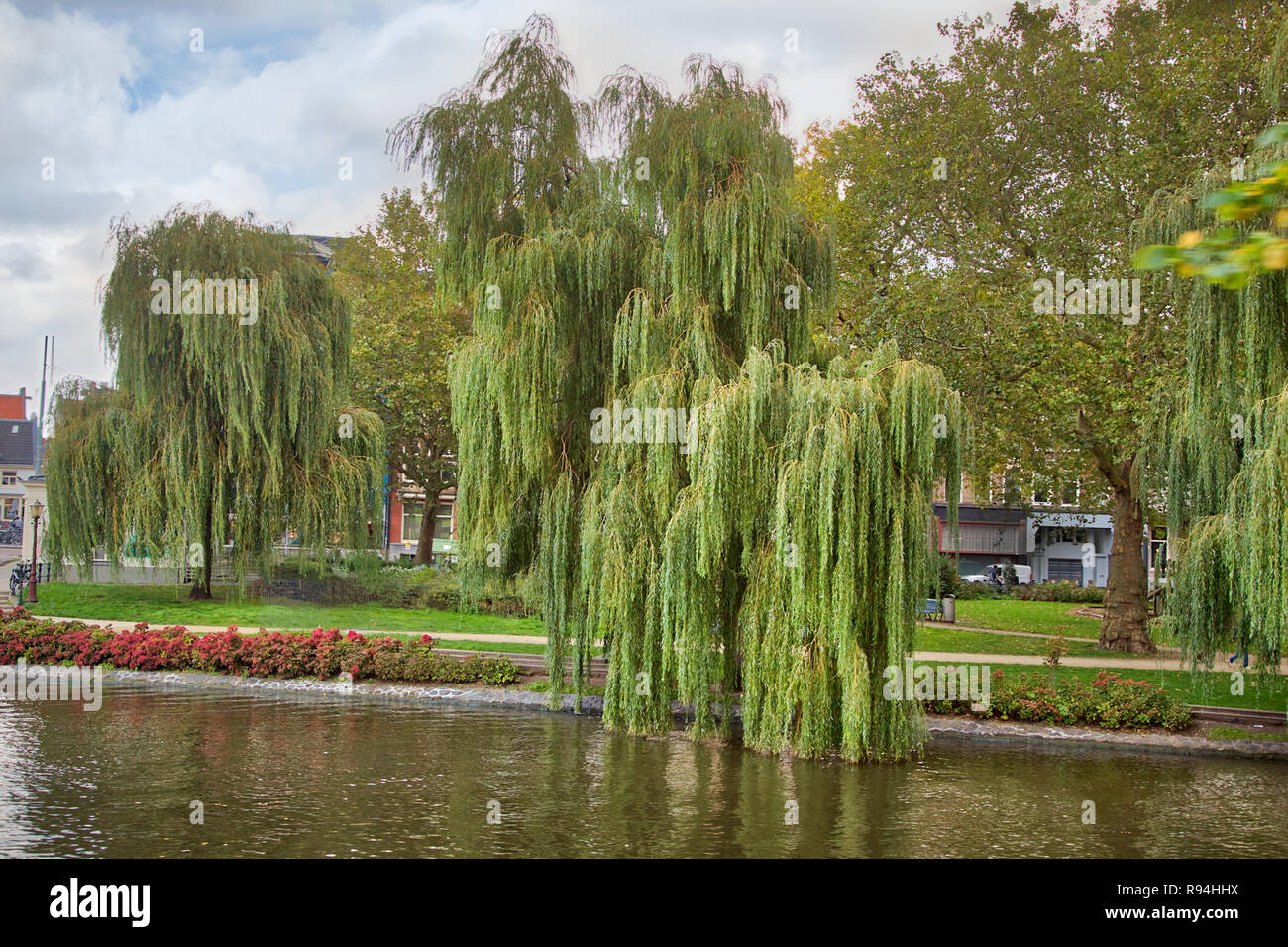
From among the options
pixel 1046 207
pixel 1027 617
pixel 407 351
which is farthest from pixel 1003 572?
pixel 407 351

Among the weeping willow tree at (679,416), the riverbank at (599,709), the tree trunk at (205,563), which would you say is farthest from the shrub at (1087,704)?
the tree trunk at (205,563)

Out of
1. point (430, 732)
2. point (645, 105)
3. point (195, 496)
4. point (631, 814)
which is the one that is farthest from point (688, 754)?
point (195, 496)

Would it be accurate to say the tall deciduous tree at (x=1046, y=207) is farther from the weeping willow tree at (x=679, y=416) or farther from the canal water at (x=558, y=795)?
the canal water at (x=558, y=795)

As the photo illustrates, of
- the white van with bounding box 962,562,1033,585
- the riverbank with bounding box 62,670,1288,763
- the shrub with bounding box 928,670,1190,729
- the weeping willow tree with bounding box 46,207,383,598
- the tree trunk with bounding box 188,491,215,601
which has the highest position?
the weeping willow tree with bounding box 46,207,383,598

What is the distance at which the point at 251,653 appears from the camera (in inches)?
866

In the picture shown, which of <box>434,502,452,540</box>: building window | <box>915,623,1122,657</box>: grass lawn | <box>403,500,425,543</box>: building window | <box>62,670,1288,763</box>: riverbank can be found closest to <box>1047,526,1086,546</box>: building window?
<box>915,623,1122,657</box>: grass lawn

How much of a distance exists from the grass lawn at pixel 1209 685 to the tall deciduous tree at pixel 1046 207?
367cm

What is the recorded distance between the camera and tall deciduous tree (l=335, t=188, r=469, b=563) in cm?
3638

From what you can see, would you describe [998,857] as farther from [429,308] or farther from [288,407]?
[429,308]

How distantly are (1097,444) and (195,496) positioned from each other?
20266 mm

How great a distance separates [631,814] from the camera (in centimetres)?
1212

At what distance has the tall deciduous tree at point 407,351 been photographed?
36.4 metres

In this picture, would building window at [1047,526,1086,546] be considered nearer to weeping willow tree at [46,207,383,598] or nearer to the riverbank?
the riverbank

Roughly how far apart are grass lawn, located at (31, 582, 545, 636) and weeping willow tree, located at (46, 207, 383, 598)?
153cm
